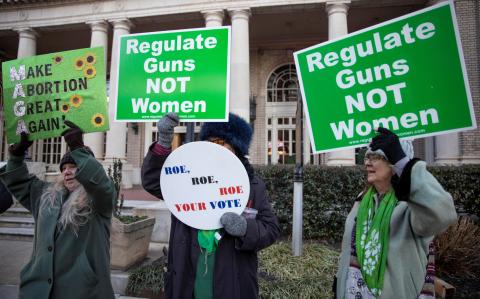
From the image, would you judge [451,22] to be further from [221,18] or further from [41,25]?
[41,25]

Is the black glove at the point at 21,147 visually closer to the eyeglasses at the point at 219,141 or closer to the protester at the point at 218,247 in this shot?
the protester at the point at 218,247

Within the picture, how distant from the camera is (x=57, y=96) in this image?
2.70 meters

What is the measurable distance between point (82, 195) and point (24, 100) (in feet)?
4.17

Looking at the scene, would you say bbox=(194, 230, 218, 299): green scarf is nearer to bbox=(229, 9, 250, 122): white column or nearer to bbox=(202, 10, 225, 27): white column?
bbox=(229, 9, 250, 122): white column

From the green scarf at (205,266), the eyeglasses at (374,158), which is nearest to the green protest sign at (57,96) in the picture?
the green scarf at (205,266)

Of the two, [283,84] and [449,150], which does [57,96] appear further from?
[283,84]

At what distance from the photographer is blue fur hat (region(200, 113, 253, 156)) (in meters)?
2.13

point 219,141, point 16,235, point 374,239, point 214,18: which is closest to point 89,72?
point 219,141

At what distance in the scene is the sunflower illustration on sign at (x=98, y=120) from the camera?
→ 2.58 metres

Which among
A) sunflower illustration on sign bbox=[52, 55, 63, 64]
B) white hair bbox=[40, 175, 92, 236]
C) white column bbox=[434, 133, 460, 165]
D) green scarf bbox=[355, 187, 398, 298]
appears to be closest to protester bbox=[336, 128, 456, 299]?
green scarf bbox=[355, 187, 398, 298]

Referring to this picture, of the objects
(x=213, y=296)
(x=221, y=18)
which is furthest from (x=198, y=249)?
(x=221, y=18)

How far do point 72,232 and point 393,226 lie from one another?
203cm

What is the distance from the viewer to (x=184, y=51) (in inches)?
109

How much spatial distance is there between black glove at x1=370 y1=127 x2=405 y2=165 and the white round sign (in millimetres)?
794
